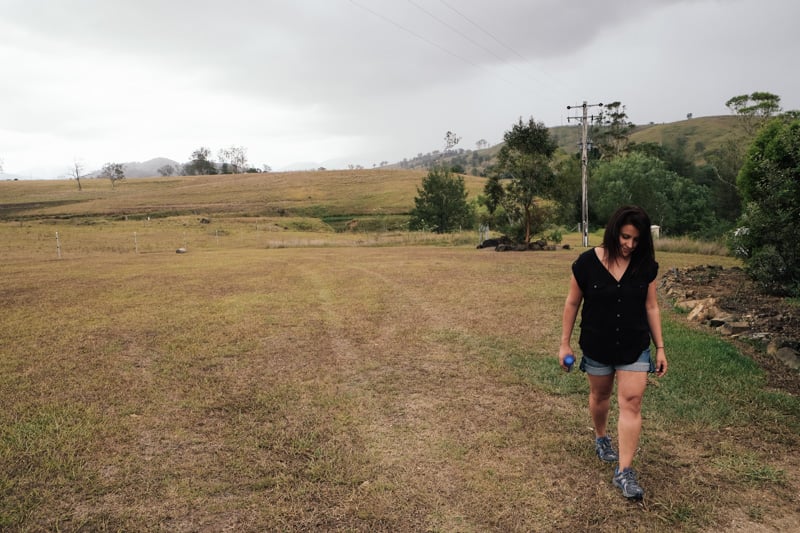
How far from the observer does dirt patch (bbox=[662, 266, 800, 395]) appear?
6707mm

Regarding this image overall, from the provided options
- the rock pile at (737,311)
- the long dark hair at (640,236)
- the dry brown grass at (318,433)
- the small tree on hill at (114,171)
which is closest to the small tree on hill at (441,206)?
the rock pile at (737,311)

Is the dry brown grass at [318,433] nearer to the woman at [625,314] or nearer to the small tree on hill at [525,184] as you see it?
the woman at [625,314]

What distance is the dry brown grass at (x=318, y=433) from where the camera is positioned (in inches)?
148

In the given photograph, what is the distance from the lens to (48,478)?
4.32 metres

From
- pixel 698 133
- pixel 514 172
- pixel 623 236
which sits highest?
pixel 698 133

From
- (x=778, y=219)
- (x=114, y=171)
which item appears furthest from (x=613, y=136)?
(x=114, y=171)

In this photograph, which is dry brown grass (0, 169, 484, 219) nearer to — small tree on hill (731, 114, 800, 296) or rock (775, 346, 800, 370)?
small tree on hill (731, 114, 800, 296)

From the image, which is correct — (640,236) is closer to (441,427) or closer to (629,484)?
(629,484)

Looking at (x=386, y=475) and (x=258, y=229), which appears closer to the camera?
(x=386, y=475)

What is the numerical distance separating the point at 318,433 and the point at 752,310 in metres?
9.51

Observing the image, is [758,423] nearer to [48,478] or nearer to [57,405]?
[48,478]

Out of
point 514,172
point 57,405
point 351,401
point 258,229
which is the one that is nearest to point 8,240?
point 258,229

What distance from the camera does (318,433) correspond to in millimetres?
5168

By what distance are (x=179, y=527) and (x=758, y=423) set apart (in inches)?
231
